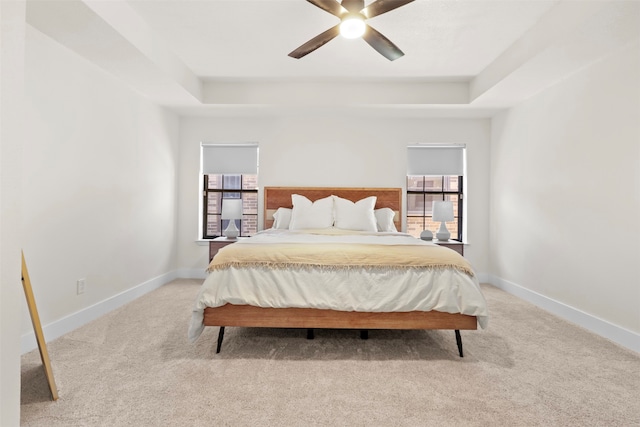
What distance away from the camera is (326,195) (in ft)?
14.9

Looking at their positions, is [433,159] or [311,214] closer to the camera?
[311,214]

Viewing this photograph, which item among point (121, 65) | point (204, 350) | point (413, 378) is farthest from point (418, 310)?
point (121, 65)

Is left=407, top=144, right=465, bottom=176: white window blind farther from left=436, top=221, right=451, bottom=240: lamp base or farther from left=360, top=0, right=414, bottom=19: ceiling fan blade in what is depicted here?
left=360, top=0, right=414, bottom=19: ceiling fan blade

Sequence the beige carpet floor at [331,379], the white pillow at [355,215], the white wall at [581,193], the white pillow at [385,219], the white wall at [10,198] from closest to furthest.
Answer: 1. the white wall at [10,198]
2. the beige carpet floor at [331,379]
3. the white wall at [581,193]
4. the white pillow at [355,215]
5. the white pillow at [385,219]

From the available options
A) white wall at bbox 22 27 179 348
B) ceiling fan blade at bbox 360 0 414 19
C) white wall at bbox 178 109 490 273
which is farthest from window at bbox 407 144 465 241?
white wall at bbox 22 27 179 348

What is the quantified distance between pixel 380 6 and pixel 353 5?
0.18m

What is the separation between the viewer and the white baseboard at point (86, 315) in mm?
2246

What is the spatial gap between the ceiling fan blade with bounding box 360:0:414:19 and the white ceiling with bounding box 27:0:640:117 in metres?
0.45

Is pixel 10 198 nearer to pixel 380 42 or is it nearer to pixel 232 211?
pixel 380 42

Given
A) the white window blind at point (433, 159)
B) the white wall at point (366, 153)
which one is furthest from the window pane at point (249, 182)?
the white window blind at point (433, 159)

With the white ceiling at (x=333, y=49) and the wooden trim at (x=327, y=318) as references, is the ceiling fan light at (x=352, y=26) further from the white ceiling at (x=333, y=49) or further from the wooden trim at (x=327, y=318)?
the wooden trim at (x=327, y=318)

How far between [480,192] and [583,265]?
1926 mm

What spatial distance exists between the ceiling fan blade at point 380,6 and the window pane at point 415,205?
9.67ft

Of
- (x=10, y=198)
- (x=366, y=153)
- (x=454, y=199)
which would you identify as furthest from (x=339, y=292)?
(x=454, y=199)
